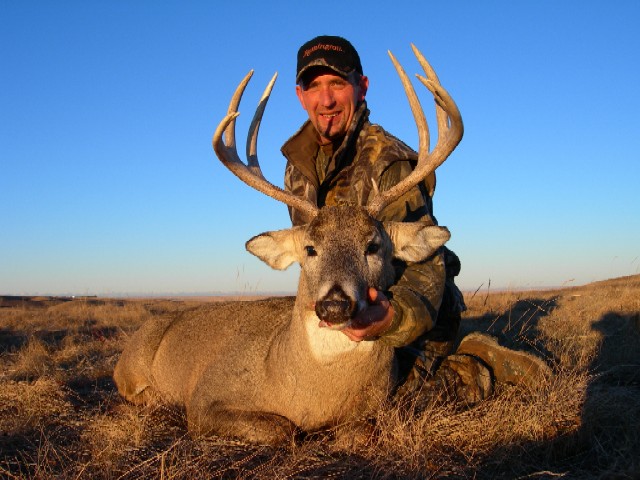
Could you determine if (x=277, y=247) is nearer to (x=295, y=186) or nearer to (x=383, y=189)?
(x=383, y=189)

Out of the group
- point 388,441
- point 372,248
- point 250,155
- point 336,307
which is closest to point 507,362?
point 372,248

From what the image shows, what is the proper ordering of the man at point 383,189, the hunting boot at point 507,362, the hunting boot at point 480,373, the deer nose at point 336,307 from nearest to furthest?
the deer nose at point 336,307
the man at point 383,189
the hunting boot at point 480,373
the hunting boot at point 507,362

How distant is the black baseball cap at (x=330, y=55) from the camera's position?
17.5 ft

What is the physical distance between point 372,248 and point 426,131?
1077 mm

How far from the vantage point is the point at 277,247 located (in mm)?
4324

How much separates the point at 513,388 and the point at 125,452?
105 inches

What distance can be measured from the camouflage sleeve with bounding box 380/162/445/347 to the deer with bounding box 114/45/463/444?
15 cm

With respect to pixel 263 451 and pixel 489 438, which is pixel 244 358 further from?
pixel 489 438

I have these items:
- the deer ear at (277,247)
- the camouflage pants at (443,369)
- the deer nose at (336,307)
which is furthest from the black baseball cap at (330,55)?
the deer nose at (336,307)

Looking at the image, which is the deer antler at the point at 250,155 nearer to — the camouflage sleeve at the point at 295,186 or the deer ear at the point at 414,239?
the deer ear at the point at 414,239

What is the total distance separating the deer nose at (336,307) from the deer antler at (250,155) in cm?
101

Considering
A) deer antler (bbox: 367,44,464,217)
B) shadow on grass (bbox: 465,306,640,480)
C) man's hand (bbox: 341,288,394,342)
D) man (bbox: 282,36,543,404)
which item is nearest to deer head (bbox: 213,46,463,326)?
deer antler (bbox: 367,44,464,217)

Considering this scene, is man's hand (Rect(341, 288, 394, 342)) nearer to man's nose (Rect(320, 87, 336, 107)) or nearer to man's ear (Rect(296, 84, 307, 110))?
man's nose (Rect(320, 87, 336, 107))

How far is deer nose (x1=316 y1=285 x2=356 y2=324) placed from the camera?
318 centimetres
